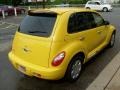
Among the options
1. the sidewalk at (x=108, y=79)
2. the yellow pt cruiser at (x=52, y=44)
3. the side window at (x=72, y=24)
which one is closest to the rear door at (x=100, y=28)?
the yellow pt cruiser at (x=52, y=44)

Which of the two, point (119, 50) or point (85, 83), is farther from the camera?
point (119, 50)

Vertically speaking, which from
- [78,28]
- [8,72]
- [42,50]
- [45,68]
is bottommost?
[8,72]

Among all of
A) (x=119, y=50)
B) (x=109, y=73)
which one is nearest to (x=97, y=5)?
(x=119, y=50)

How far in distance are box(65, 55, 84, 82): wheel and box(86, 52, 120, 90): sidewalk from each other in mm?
460

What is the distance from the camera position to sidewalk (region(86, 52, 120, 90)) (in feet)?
17.2

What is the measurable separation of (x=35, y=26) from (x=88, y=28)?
1.54 metres

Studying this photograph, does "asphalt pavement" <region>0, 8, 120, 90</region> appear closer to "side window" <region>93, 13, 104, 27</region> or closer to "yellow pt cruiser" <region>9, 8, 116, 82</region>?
"yellow pt cruiser" <region>9, 8, 116, 82</region>

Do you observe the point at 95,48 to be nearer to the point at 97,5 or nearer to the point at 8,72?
the point at 8,72

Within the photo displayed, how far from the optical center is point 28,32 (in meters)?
5.53

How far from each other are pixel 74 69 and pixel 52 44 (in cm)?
97

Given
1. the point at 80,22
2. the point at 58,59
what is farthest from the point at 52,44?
the point at 80,22

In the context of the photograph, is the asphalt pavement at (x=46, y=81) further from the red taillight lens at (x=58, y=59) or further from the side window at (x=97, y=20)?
the side window at (x=97, y=20)

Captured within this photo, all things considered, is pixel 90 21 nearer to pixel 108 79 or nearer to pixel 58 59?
pixel 108 79

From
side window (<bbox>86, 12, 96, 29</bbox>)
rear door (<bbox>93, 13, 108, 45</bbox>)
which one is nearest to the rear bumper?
side window (<bbox>86, 12, 96, 29</bbox>)
